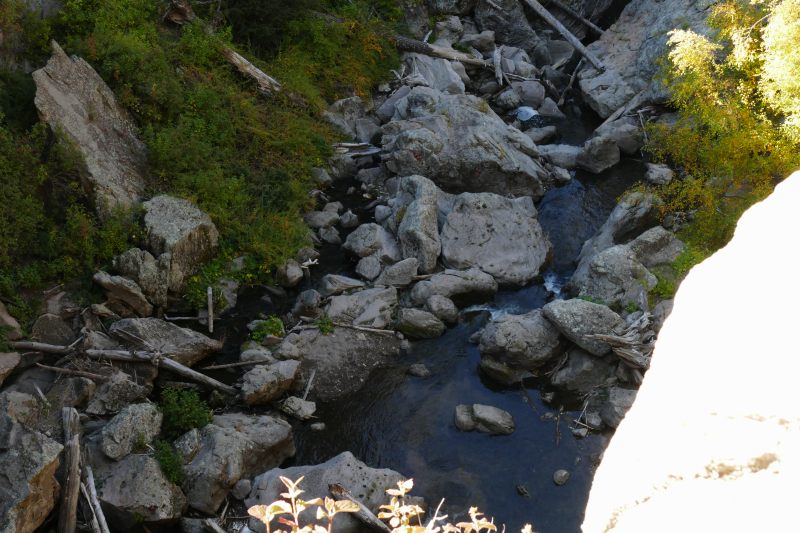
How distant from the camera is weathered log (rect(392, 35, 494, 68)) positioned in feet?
79.0

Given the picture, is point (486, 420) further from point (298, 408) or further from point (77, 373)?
point (77, 373)

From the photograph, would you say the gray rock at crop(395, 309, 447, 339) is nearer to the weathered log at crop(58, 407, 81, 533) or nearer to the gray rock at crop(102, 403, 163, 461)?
the gray rock at crop(102, 403, 163, 461)

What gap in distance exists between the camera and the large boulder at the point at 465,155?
17203mm

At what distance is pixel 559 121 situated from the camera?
22969 millimetres

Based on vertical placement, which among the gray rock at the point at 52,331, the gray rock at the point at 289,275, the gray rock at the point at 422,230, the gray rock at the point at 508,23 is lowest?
the gray rock at the point at 52,331

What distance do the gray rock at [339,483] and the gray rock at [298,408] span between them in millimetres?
1594

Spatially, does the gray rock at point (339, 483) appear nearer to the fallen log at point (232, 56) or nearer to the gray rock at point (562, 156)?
the fallen log at point (232, 56)

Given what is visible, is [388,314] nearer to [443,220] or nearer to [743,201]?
[443,220]

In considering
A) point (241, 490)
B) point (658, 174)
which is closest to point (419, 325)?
point (241, 490)

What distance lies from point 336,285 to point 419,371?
10.6ft

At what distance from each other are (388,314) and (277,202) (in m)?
5.10

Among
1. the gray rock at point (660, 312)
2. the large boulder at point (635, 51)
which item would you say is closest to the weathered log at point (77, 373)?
the gray rock at point (660, 312)

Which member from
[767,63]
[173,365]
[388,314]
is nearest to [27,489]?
[173,365]

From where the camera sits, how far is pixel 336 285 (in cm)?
1366
